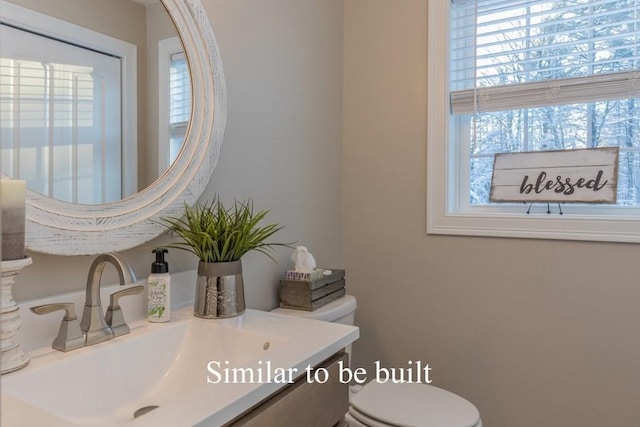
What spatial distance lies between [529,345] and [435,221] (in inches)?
22.9

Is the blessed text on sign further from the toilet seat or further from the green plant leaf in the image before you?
the green plant leaf

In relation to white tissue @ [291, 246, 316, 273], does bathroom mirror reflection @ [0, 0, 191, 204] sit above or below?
above

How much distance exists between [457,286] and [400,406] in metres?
0.59

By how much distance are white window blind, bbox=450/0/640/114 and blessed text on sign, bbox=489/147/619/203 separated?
196 millimetres

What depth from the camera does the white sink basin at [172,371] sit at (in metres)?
0.67

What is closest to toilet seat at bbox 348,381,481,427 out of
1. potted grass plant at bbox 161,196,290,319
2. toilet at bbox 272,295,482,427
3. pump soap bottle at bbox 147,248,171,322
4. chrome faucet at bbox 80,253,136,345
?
toilet at bbox 272,295,482,427

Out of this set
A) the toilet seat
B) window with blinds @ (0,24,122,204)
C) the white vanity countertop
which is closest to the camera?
the white vanity countertop

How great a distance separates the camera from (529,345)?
1679 millimetres

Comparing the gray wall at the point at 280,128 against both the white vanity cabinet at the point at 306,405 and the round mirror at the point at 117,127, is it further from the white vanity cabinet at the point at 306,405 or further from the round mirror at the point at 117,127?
the white vanity cabinet at the point at 306,405

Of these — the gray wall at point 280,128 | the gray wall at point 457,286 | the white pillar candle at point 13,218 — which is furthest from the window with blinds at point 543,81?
the white pillar candle at point 13,218

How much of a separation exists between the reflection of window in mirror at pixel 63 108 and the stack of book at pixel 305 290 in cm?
66

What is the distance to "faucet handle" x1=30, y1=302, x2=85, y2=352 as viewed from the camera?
2.85ft

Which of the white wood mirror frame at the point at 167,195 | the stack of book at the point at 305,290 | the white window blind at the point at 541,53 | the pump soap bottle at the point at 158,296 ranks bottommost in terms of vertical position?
the stack of book at the point at 305,290

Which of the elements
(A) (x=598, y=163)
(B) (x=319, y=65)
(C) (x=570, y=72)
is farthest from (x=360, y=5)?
A: (A) (x=598, y=163)
